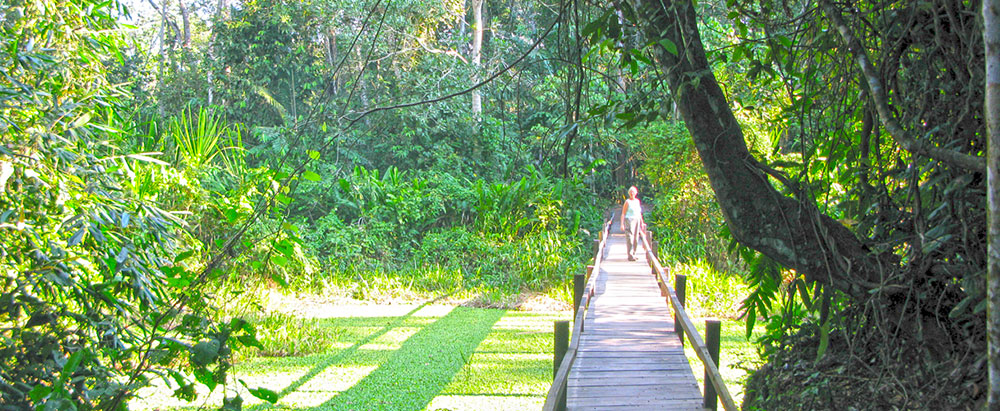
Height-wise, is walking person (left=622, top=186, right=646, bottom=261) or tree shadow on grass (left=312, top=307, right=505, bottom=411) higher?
walking person (left=622, top=186, right=646, bottom=261)

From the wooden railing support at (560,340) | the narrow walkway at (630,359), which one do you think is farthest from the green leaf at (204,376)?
the narrow walkway at (630,359)

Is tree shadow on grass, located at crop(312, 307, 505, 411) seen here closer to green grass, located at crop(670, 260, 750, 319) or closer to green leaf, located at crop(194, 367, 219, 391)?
green grass, located at crop(670, 260, 750, 319)

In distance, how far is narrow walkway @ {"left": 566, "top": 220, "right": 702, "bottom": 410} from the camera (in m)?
4.51

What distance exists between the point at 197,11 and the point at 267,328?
20.1 m

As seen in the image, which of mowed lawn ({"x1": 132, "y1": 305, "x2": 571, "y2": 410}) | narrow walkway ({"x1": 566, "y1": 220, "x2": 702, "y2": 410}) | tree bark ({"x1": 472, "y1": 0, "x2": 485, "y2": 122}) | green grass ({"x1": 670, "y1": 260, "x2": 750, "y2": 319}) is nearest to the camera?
narrow walkway ({"x1": 566, "y1": 220, "x2": 702, "y2": 410})

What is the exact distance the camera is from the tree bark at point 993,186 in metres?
1.34

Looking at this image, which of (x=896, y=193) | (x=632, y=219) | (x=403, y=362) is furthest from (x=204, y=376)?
(x=632, y=219)

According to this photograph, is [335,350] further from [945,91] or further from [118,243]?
[945,91]

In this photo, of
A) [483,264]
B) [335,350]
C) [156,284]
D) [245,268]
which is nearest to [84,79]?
[156,284]

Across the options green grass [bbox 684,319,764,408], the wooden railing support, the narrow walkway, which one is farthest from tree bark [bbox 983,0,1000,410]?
green grass [bbox 684,319,764,408]

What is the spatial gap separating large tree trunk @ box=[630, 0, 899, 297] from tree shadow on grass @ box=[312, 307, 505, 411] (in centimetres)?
398

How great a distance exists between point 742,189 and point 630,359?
349cm

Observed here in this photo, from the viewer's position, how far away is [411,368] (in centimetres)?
684

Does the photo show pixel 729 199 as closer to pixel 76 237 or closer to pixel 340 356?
pixel 76 237
